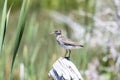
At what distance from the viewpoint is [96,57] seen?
4.44 metres

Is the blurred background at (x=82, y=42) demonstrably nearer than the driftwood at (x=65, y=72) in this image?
No

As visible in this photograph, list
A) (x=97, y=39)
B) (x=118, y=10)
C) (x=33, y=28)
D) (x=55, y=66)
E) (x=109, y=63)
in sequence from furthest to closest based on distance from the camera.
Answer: (x=97, y=39), (x=109, y=63), (x=118, y=10), (x=33, y=28), (x=55, y=66)

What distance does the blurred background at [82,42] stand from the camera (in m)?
3.26

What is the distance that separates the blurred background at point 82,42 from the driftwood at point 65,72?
88 cm

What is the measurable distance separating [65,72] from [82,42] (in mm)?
1579

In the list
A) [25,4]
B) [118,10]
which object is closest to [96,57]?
[118,10]

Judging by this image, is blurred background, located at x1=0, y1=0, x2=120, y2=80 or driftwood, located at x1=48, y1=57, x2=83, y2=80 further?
blurred background, located at x1=0, y1=0, x2=120, y2=80

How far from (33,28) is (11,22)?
2.67m

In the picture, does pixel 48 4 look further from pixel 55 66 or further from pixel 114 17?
pixel 55 66

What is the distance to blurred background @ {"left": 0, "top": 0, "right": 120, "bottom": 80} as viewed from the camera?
10.7 ft

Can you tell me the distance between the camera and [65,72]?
2074mm

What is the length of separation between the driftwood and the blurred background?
2.90 ft

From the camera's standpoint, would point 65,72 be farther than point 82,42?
No

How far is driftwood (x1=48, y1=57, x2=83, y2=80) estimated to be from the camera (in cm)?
206
